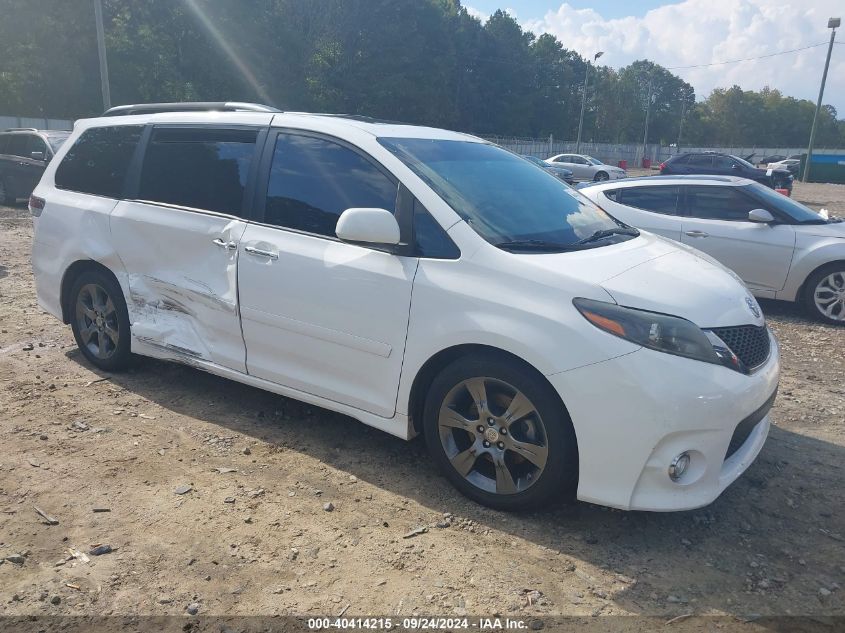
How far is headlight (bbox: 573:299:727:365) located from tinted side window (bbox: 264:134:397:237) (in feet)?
3.99

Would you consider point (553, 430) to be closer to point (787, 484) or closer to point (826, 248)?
point (787, 484)

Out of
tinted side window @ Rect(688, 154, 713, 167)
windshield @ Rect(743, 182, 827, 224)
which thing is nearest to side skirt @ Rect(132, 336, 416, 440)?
windshield @ Rect(743, 182, 827, 224)

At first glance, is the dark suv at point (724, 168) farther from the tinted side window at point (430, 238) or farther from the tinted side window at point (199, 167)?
the tinted side window at point (430, 238)

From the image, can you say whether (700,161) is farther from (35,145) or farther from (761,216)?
(35,145)

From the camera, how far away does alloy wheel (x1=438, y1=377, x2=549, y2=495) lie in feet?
10.6

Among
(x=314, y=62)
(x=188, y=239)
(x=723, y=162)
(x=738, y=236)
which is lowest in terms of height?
(x=188, y=239)

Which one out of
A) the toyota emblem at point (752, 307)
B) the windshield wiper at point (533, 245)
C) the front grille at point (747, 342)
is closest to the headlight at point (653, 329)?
the front grille at point (747, 342)

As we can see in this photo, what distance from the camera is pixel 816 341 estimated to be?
22.3 ft

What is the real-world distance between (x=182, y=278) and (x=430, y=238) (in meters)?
1.86

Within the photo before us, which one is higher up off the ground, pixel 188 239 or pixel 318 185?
pixel 318 185

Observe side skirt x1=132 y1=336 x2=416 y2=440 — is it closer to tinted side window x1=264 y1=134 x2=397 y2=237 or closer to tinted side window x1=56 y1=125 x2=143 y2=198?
tinted side window x1=264 y1=134 x2=397 y2=237

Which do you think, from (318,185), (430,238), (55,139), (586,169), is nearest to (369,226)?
(430,238)

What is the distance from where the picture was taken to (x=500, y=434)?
330cm

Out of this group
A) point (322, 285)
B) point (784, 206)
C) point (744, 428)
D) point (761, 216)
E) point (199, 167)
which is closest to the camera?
point (744, 428)
